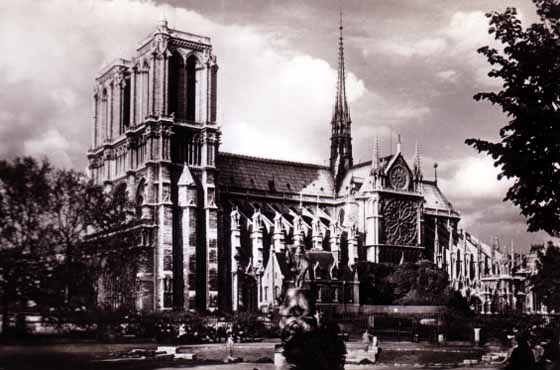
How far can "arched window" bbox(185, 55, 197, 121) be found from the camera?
2347 inches

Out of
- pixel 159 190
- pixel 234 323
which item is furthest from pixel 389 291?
pixel 234 323

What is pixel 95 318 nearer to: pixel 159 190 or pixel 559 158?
Result: pixel 559 158

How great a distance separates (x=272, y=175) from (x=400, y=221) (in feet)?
35.1

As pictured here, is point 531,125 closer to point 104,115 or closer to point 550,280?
point 550,280

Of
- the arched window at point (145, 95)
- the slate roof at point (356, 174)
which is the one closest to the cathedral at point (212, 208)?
the arched window at point (145, 95)

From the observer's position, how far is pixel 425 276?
5638 centimetres

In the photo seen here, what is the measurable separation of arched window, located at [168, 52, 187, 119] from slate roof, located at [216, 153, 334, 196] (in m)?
7.91

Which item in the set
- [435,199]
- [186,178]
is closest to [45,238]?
[186,178]

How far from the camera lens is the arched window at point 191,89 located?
59.6 meters

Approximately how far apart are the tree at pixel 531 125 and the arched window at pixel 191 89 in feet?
141

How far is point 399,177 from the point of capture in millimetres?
70562

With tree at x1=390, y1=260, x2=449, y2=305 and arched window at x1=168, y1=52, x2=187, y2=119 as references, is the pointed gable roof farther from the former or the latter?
tree at x1=390, y1=260, x2=449, y2=305

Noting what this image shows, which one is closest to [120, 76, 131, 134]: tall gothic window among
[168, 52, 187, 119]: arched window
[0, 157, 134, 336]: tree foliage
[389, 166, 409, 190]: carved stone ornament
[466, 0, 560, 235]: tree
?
[168, 52, 187, 119]: arched window

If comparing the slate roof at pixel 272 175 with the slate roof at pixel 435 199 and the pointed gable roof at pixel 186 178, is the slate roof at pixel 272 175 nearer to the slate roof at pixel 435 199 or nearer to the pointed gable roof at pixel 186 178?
the pointed gable roof at pixel 186 178
